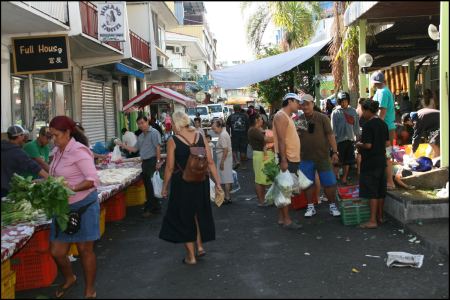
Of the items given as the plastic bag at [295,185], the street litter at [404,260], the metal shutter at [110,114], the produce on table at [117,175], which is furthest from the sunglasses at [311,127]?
the metal shutter at [110,114]

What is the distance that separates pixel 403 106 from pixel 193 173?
17612 mm

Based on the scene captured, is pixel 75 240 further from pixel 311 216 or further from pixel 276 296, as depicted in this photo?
pixel 311 216

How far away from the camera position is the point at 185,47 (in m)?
55.9

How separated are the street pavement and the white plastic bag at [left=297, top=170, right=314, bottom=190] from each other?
23.3 inches

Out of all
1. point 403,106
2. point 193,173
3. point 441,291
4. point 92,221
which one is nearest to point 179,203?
point 193,173

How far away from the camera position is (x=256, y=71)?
12.9 metres

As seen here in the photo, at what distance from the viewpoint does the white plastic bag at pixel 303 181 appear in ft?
25.7

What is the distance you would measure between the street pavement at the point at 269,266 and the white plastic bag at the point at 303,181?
59cm

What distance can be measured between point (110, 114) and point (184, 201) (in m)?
15.2

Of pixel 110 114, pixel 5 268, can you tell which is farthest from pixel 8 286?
pixel 110 114

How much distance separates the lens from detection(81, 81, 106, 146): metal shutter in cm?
1669

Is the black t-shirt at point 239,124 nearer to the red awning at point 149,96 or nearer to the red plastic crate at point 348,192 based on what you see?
the red awning at point 149,96

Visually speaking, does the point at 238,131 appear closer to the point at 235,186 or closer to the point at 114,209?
the point at 235,186

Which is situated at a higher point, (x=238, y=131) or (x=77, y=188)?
(x=238, y=131)
